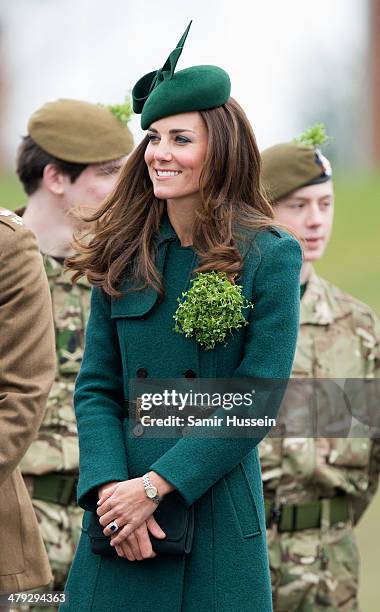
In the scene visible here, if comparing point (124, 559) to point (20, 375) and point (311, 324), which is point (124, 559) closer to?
point (20, 375)

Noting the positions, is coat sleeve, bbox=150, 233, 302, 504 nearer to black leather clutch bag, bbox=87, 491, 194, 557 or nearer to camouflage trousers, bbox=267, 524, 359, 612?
black leather clutch bag, bbox=87, 491, 194, 557

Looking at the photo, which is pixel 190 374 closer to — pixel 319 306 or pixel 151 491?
pixel 151 491

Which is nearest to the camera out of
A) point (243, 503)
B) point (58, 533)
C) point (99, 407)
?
point (243, 503)

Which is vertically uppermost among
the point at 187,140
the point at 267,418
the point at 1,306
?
the point at 187,140

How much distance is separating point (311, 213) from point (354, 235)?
804 inches

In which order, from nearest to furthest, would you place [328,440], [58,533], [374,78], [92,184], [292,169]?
[58,533]
[328,440]
[292,169]
[92,184]
[374,78]

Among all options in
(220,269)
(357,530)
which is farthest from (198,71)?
(357,530)

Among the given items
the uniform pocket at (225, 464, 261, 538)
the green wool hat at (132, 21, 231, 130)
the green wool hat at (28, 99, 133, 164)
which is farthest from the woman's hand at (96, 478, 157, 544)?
→ the green wool hat at (28, 99, 133, 164)

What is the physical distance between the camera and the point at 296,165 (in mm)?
Answer: 6309

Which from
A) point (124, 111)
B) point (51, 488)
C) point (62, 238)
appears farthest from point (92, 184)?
point (51, 488)

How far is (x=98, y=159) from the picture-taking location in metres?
6.39

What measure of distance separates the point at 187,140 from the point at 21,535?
1229 mm

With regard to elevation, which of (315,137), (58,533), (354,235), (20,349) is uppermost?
(315,137)

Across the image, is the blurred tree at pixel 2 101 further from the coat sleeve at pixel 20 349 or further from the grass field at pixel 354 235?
the coat sleeve at pixel 20 349
